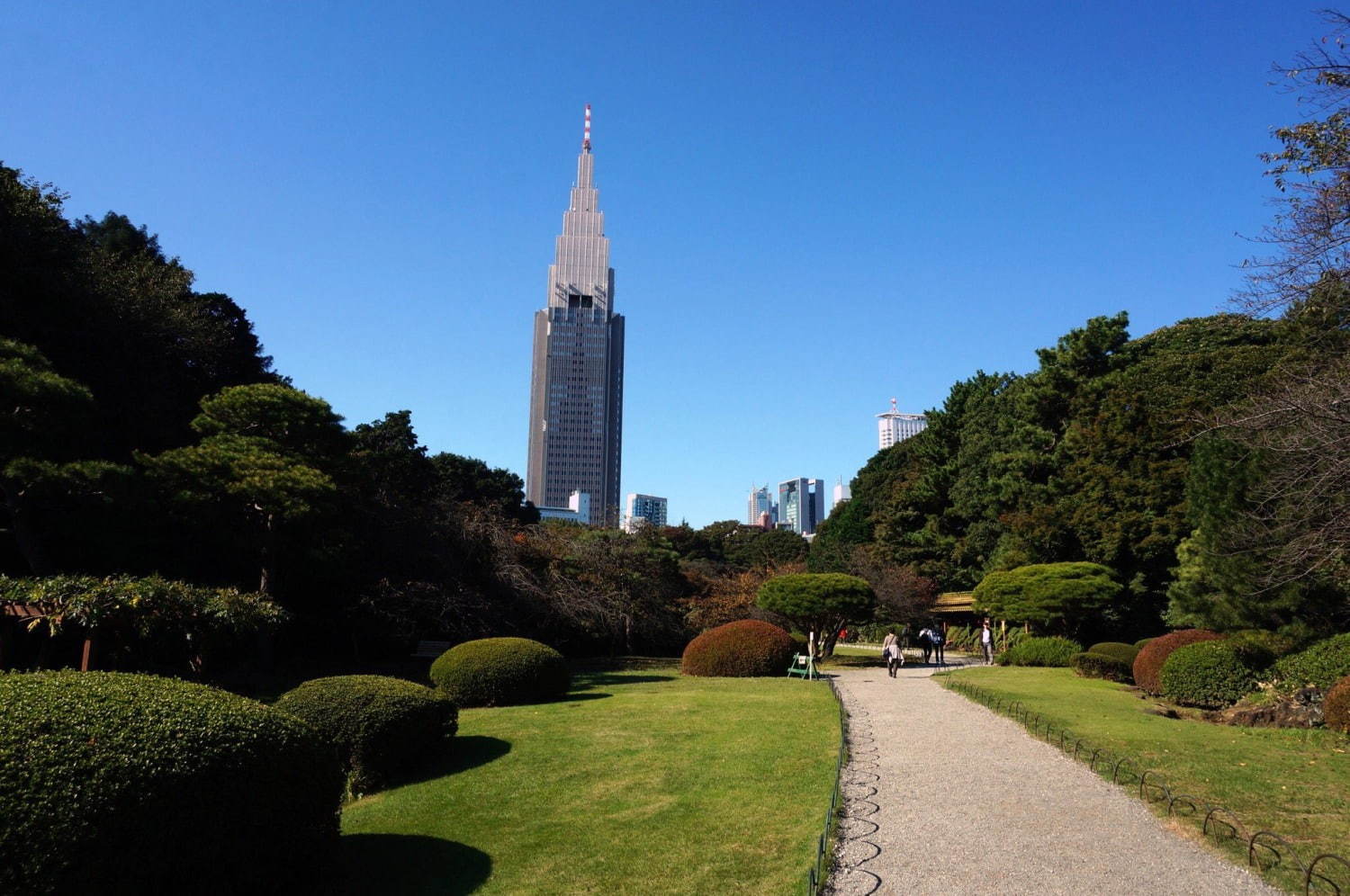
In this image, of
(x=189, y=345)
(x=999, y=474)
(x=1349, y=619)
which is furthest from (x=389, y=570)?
(x=999, y=474)

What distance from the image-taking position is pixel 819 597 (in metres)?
26.1

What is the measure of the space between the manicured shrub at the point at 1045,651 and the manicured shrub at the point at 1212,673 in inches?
360

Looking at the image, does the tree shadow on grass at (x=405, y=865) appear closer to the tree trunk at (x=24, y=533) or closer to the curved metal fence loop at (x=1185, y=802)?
the curved metal fence loop at (x=1185, y=802)

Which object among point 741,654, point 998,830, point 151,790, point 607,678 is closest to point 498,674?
point 607,678

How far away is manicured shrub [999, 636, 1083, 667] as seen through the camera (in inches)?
1025

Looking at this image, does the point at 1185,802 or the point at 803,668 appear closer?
the point at 1185,802

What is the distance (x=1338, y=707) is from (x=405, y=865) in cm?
1367

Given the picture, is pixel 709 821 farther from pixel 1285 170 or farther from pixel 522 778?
pixel 1285 170

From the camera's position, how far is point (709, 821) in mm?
8125

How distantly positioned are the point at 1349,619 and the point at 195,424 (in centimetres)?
2421

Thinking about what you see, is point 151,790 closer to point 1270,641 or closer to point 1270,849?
point 1270,849

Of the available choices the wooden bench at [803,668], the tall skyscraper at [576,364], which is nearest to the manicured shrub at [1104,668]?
the wooden bench at [803,668]

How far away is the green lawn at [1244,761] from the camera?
25.9 feet

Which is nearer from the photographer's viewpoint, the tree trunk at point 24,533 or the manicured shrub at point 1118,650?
the tree trunk at point 24,533
